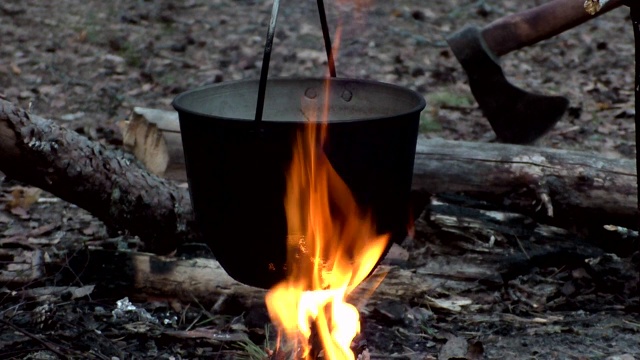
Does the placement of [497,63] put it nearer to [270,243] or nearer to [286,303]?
[286,303]

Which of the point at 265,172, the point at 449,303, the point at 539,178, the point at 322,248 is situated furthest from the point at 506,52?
the point at 265,172

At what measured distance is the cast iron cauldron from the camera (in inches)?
91.4

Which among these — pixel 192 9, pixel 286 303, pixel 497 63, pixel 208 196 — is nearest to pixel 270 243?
pixel 208 196

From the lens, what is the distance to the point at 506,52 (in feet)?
14.6

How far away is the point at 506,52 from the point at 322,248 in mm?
2464

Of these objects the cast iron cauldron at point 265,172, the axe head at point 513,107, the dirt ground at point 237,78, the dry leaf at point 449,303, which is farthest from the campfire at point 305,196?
the axe head at point 513,107

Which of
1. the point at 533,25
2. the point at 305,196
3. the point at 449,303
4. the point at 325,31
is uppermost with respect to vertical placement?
the point at 325,31

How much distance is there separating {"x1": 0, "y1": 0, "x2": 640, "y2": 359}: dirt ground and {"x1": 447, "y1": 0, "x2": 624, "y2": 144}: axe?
49 cm

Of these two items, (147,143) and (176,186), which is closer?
(176,186)

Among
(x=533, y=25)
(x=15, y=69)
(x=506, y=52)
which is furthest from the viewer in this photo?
(x=15, y=69)

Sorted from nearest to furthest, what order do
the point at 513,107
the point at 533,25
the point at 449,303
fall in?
the point at 449,303, the point at 533,25, the point at 513,107

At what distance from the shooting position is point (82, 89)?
6.06 metres

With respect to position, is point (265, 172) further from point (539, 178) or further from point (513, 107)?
point (513, 107)

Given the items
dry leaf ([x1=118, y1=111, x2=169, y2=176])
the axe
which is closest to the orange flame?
dry leaf ([x1=118, y1=111, x2=169, y2=176])
